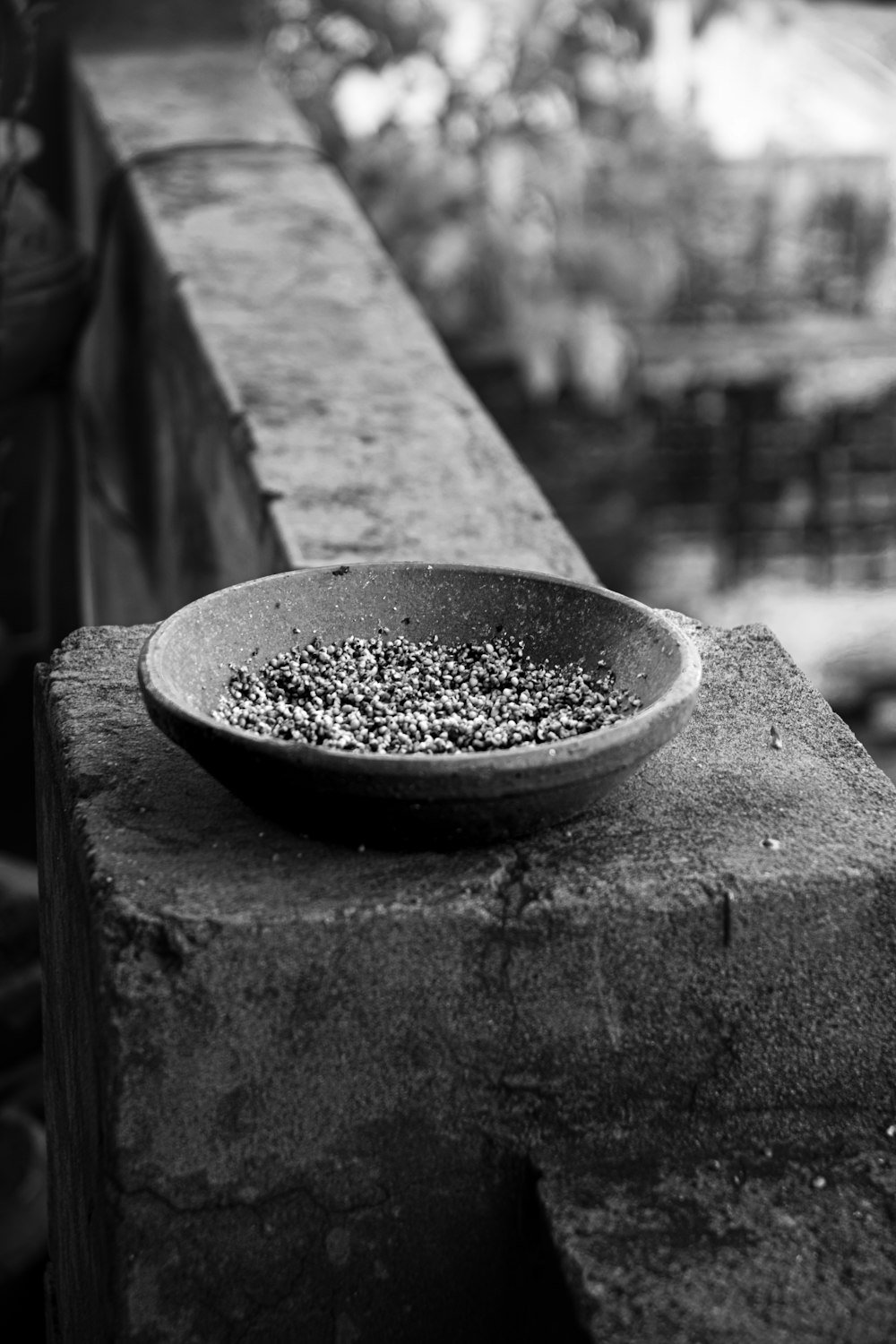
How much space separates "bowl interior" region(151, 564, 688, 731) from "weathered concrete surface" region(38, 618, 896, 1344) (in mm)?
125

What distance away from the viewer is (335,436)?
2385 millimetres

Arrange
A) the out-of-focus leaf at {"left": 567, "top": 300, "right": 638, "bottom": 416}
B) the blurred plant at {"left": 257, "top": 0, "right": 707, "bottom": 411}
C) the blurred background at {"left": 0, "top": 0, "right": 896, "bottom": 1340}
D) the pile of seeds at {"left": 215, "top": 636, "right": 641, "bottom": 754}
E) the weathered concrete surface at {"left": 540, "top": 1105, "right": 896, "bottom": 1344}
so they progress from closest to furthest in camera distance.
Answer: the weathered concrete surface at {"left": 540, "top": 1105, "right": 896, "bottom": 1344} < the pile of seeds at {"left": 215, "top": 636, "right": 641, "bottom": 754} < the blurred background at {"left": 0, "top": 0, "right": 896, "bottom": 1340} < the blurred plant at {"left": 257, "top": 0, "right": 707, "bottom": 411} < the out-of-focus leaf at {"left": 567, "top": 300, "right": 638, "bottom": 416}

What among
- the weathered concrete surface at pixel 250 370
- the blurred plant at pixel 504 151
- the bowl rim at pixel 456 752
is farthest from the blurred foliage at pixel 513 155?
the bowl rim at pixel 456 752

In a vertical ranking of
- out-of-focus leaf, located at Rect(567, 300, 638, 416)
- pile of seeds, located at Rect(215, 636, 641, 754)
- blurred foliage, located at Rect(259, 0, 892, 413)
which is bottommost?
out-of-focus leaf, located at Rect(567, 300, 638, 416)

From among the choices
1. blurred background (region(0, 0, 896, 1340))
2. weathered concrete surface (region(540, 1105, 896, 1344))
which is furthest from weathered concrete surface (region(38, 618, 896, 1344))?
blurred background (region(0, 0, 896, 1340))

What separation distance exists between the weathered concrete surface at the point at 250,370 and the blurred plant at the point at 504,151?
943mm

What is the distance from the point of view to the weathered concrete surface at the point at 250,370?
2150 mm

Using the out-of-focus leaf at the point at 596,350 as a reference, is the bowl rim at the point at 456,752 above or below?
above

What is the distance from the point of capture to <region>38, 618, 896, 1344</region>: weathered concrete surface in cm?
117

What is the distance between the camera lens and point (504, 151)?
16.4 ft

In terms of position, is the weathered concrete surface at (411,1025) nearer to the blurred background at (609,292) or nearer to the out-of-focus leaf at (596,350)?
the blurred background at (609,292)

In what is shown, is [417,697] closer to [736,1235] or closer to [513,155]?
[736,1235]

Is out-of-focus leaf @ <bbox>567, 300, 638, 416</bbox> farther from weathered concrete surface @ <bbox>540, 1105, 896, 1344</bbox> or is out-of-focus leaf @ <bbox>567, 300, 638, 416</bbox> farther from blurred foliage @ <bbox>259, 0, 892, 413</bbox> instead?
weathered concrete surface @ <bbox>540, 1105, 896, 1344</bbox>

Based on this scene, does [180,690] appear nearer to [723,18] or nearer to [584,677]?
[584,677]
